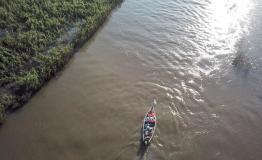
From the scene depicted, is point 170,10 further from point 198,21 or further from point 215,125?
point 215,125

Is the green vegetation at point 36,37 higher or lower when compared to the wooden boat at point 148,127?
higher

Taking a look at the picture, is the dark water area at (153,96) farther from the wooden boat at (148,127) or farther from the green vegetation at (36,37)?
the green vegetation at (36,37)

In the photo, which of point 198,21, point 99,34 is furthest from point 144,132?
point 198,21

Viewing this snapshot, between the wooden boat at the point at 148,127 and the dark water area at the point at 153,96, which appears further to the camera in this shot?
the dark water area at the point at 153,96

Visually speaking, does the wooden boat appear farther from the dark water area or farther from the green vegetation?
the green vegetation

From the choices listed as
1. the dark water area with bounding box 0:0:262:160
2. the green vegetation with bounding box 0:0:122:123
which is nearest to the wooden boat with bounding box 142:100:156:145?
the dark water area with bounding box 0:0:262:160

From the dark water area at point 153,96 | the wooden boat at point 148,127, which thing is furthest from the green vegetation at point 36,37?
the wooden boat at point 148,127

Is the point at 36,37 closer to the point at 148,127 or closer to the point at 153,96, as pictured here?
the point at 153,96
